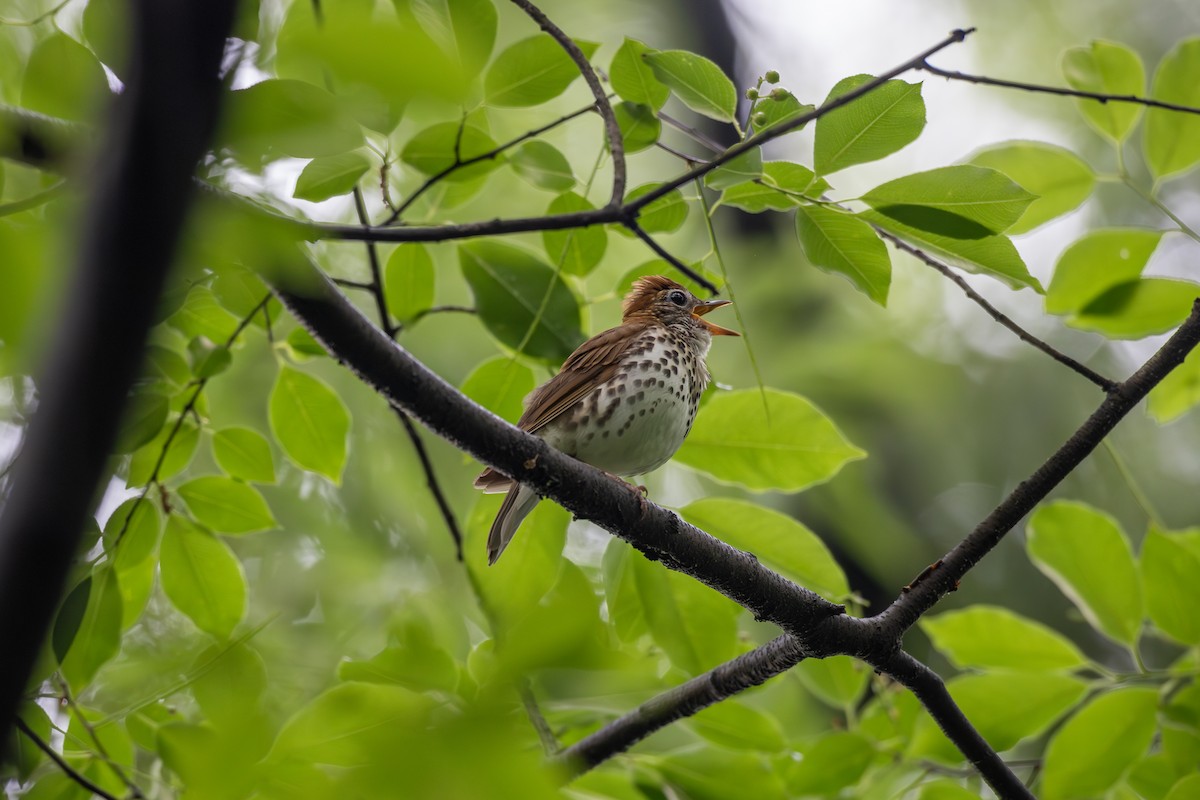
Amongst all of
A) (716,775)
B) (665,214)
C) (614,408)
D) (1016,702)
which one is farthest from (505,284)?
(1016,702)

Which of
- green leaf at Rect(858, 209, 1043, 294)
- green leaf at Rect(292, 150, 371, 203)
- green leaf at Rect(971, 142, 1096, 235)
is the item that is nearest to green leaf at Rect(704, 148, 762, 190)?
green leaf at Rect(858, 209, 1043, 294)

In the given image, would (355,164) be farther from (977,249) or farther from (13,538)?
(13,538)

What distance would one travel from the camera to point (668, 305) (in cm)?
383

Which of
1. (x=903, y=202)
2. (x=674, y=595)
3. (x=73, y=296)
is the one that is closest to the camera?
(x=73, y=296)

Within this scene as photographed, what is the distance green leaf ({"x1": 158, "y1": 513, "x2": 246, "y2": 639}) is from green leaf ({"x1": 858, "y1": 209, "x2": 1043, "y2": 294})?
5.81ft

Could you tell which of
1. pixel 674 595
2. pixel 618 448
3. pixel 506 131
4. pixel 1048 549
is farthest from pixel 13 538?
pixel 506 131

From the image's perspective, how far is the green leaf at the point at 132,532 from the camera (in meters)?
2.39

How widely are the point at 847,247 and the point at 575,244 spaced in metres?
0.81

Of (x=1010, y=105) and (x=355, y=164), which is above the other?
(x=1010, y=105)

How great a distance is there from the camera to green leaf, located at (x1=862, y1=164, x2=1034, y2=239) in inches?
80.0

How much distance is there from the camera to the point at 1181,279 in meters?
2.84

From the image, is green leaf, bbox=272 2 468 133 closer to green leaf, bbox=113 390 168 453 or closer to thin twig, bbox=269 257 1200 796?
thin twig, bbox=269 257 1200 796

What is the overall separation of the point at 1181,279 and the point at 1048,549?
2.75 ft

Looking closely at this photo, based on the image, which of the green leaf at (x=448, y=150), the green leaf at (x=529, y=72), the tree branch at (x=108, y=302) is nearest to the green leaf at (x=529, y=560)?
the green leaf at (x=448, y=150)
